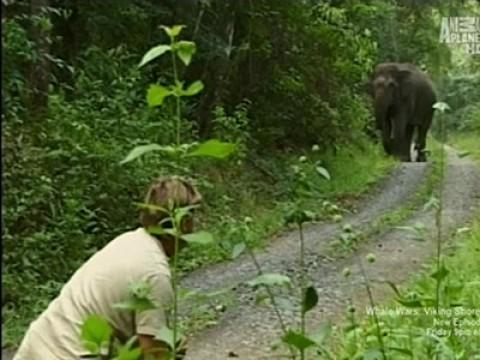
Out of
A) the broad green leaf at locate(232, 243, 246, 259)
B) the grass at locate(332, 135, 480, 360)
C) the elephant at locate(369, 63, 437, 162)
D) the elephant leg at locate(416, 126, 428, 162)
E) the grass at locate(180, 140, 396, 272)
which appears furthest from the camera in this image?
the elephant at locate(369, 63, 437, 162)

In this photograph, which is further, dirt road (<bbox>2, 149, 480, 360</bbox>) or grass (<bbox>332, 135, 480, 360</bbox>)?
dirt road (<bbox>2, 149, 480, 360</bbox>)

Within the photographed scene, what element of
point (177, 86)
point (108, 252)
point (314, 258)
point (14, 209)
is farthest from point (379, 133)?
point (177, 86)

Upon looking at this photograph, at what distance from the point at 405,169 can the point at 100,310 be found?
8.34 m

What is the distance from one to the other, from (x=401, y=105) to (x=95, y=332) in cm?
1337

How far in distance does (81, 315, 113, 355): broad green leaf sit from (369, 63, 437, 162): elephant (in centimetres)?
1002

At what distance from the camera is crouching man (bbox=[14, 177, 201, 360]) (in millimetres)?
2355

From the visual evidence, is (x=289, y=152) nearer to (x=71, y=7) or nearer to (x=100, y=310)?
(x=71, y=7)

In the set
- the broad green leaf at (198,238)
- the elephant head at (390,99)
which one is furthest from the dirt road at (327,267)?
the elephant head at (390,99)

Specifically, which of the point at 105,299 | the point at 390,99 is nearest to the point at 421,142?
the point at 390,99

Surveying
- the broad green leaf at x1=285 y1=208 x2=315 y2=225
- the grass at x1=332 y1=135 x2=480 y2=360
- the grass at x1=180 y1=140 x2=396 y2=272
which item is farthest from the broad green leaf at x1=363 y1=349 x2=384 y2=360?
the grass at x1=180 y1=140 x2=396 y2=272

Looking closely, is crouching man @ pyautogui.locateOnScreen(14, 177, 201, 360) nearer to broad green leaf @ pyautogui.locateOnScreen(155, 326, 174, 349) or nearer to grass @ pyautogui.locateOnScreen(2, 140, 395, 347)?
broad green leaf @ pyautogui.locateOnScreen(155, 326, 174, 349)

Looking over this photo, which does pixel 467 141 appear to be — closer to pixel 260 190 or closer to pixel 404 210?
pixel 404 210

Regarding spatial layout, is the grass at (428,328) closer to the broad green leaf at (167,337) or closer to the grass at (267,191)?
the broad green leaf at (167,337)

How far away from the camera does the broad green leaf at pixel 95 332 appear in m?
1.53
